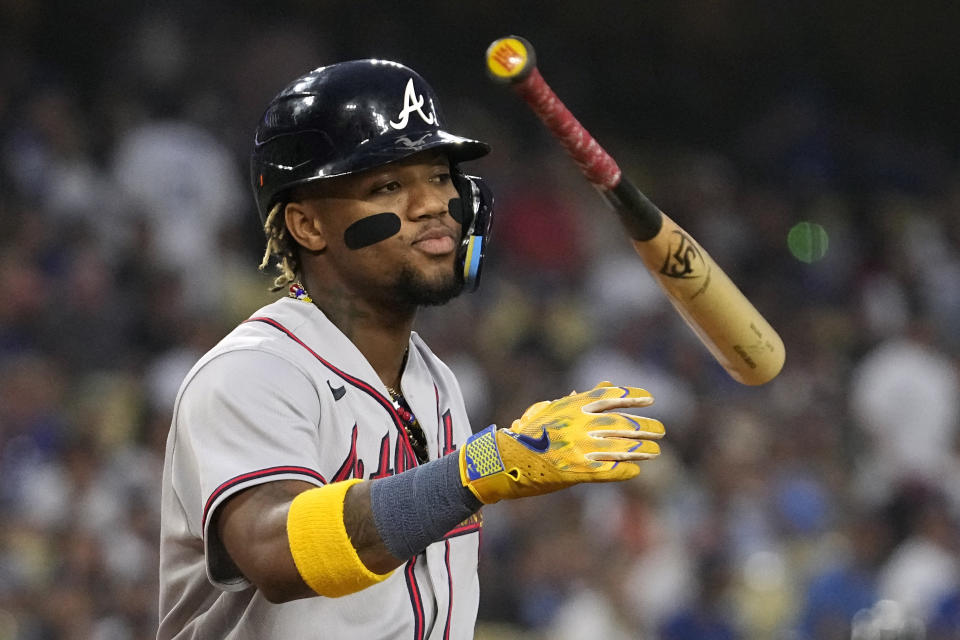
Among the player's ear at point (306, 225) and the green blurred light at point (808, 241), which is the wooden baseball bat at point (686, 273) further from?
the green blurred light at point (808, 241)

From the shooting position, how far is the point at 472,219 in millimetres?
2496

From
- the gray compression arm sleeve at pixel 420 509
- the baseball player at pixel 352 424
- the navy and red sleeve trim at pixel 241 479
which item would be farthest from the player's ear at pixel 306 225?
the gray compression arm sleeve at pixel 420 509

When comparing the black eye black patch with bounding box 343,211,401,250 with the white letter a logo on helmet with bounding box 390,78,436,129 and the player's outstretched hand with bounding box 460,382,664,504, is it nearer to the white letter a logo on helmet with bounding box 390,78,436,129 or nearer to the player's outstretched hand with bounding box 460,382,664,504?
the white letter a logo on helmet with bounding box 390,78,436,129

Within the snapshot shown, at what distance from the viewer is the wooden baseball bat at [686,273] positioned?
90.9 inches

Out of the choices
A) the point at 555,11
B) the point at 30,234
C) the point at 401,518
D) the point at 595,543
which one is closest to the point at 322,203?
the point at 401,518

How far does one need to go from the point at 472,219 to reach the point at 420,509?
0.73 meters

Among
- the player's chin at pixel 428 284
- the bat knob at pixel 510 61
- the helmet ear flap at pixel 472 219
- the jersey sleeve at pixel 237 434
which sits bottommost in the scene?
the jersey sleeve at pixel 237 434

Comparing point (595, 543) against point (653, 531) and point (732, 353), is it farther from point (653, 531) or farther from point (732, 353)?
point (732, 353)

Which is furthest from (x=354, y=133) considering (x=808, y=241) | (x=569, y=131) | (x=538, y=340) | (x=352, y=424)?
(x=808, y=241)

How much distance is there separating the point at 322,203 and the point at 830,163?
7631mm

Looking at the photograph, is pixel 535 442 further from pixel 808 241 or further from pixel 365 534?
pixel 808 241

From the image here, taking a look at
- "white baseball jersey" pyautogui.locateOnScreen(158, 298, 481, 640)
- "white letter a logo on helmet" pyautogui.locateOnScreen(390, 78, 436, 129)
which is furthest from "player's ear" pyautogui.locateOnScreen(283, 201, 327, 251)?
"white letter a logo on helmet" pyautogui.locateOnScreen(390, 78, 436, 129)

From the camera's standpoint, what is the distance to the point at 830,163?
9508mm

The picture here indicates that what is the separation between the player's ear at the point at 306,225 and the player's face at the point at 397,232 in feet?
0.07
